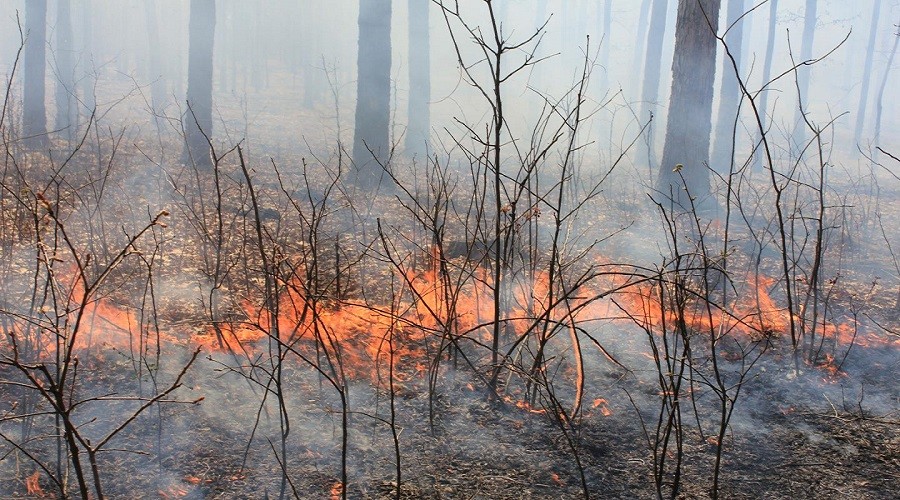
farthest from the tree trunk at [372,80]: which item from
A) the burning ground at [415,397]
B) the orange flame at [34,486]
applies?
the orange flame at [34,486]

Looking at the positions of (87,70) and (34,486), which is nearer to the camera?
(34,486)

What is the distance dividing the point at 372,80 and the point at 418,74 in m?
4.34

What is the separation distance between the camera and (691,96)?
8.57m

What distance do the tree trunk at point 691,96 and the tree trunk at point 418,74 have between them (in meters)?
6.11

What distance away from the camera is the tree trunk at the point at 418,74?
13.9 m

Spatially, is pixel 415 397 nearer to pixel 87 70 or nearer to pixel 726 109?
pixel 726 109

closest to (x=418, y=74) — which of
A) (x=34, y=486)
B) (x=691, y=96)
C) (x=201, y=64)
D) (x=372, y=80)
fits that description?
(x=372, y=80)

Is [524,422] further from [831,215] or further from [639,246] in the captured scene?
[831,215]

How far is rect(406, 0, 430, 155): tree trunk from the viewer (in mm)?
13906

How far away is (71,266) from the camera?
5242 millimetres

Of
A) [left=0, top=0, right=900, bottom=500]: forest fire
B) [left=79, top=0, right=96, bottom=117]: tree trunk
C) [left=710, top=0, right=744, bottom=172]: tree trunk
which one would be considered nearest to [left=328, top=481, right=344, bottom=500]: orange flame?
[left=0, top=0, right=900, bottom=500]: forest fire

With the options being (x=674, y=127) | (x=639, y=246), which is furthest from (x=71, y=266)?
(x=674, y=127)

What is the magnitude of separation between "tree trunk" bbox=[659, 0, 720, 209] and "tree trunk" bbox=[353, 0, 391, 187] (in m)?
4.39

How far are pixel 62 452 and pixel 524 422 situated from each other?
233cm
